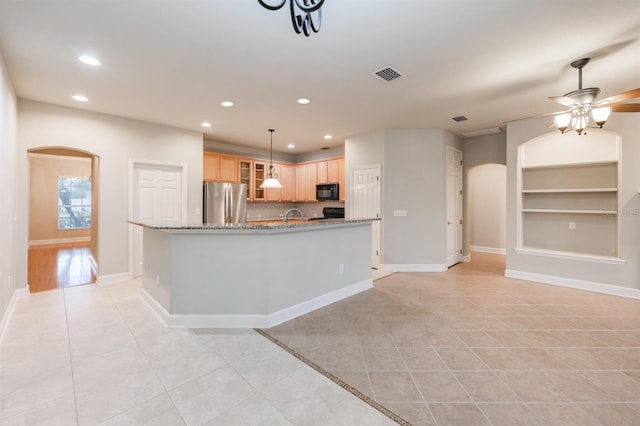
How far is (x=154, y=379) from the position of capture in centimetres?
209

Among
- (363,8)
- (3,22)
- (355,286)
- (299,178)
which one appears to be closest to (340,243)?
(355,286)

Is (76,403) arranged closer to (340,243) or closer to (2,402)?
(2,402)

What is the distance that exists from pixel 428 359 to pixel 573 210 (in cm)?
416

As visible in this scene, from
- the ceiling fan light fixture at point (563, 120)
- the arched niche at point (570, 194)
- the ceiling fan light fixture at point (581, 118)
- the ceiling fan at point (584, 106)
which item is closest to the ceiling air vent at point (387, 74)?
the ceiling fan at point (584, 106)

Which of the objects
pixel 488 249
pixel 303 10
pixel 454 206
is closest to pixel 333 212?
pixel 454 206

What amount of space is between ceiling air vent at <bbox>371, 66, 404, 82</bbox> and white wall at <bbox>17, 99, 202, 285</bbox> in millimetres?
3934

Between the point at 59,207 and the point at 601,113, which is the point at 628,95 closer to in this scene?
the point at 601,113

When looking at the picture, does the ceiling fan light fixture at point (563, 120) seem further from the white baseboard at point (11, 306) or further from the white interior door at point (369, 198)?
the white baseboard at point (11, 306)

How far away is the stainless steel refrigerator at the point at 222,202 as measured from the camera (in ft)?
19.2

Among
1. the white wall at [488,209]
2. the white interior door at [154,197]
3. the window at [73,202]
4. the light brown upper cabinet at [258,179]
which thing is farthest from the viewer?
the window at [73,202]

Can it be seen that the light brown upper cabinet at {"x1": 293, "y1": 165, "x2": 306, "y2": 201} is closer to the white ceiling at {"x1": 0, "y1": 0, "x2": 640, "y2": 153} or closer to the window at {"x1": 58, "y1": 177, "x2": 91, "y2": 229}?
the white ceiling at {"x1": 0, "y1": 0, "x2": 640, "y2": 153}

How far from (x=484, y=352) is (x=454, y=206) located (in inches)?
156

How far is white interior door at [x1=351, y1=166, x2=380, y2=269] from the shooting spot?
5625mm

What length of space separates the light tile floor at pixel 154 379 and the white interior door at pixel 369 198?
337 cm
